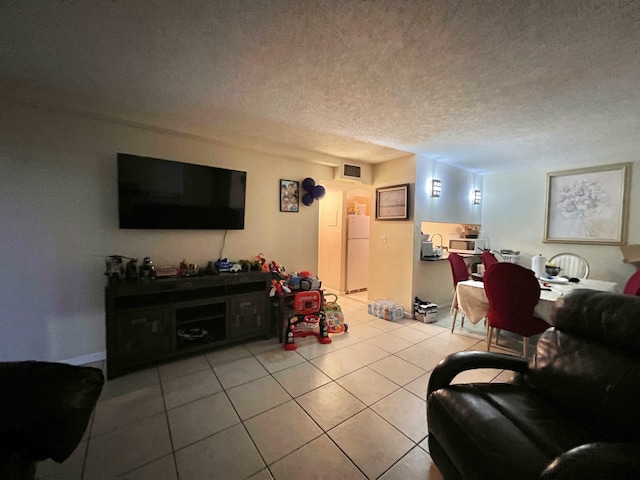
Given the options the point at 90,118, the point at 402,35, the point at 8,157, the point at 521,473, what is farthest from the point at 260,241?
the point at 521,473

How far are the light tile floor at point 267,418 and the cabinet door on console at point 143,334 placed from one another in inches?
7.2

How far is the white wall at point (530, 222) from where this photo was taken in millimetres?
3545

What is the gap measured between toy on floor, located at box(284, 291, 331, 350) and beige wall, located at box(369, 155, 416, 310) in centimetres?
149

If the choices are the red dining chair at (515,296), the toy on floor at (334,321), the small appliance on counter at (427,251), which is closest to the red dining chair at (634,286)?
the red dining chair at (515,296)

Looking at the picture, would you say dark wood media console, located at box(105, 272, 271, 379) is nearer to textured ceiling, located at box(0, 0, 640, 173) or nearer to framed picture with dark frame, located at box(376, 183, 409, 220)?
textured ceiling, located at box(0, 0, 640, 173)

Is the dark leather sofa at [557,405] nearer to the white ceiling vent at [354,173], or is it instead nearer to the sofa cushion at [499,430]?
the sofa cushion at [499,430]

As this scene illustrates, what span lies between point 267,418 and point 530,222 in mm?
5155

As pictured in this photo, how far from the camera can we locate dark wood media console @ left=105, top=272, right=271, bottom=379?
2.17m

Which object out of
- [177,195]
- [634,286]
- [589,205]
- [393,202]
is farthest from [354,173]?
[589,205]

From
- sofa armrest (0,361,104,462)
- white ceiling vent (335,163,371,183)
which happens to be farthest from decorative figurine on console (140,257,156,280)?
white ceiling vent (335,163,371,183)

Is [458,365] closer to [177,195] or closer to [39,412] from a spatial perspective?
[39,412]

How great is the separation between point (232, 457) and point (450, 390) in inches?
50.8

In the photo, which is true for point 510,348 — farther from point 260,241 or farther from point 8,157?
point 8,157

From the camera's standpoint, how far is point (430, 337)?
10.3ft
